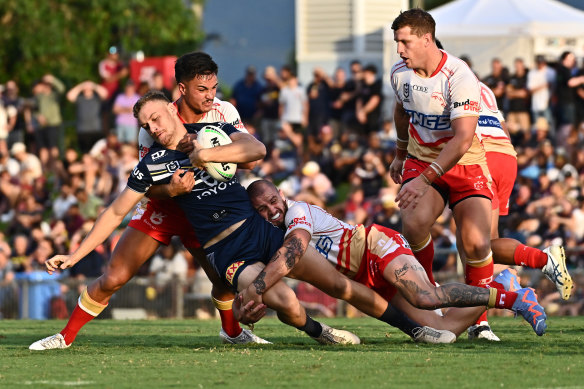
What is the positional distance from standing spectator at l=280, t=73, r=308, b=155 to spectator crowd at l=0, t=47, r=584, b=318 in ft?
0.08

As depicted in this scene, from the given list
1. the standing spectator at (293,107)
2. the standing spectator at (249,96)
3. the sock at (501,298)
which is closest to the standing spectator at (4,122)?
the standing spectator at (249,96)

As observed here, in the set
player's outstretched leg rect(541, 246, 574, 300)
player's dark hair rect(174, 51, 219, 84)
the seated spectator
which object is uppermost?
player's dark hair rect(174, 51, 219, 84)

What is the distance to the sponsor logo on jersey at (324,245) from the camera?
7988mm

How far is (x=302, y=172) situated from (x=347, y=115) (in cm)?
164

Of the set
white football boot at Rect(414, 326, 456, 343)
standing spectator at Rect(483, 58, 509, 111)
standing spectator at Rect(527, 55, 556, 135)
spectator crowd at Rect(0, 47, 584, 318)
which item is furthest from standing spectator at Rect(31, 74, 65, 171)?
white football boot at Rect(414, 326, 456, 343)

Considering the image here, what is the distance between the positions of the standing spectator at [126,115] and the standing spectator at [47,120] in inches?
67.2

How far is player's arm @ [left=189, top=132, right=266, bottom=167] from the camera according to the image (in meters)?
7.46

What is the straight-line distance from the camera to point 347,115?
1955cm

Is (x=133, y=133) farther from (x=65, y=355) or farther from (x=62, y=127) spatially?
(x=65, y=355)

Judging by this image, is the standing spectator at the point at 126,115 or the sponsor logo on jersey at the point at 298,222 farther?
the standing spectator at the point at 126,115

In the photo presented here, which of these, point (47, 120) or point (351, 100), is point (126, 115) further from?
point (351, 100)

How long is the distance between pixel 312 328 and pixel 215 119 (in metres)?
1.65

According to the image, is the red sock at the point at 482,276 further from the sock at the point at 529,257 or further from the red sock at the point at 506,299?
the red sock at the point at 506,299

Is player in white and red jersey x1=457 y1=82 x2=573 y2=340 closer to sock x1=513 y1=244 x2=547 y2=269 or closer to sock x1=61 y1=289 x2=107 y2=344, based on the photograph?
sock x1=513 y1=244 x2=547 y2=269
